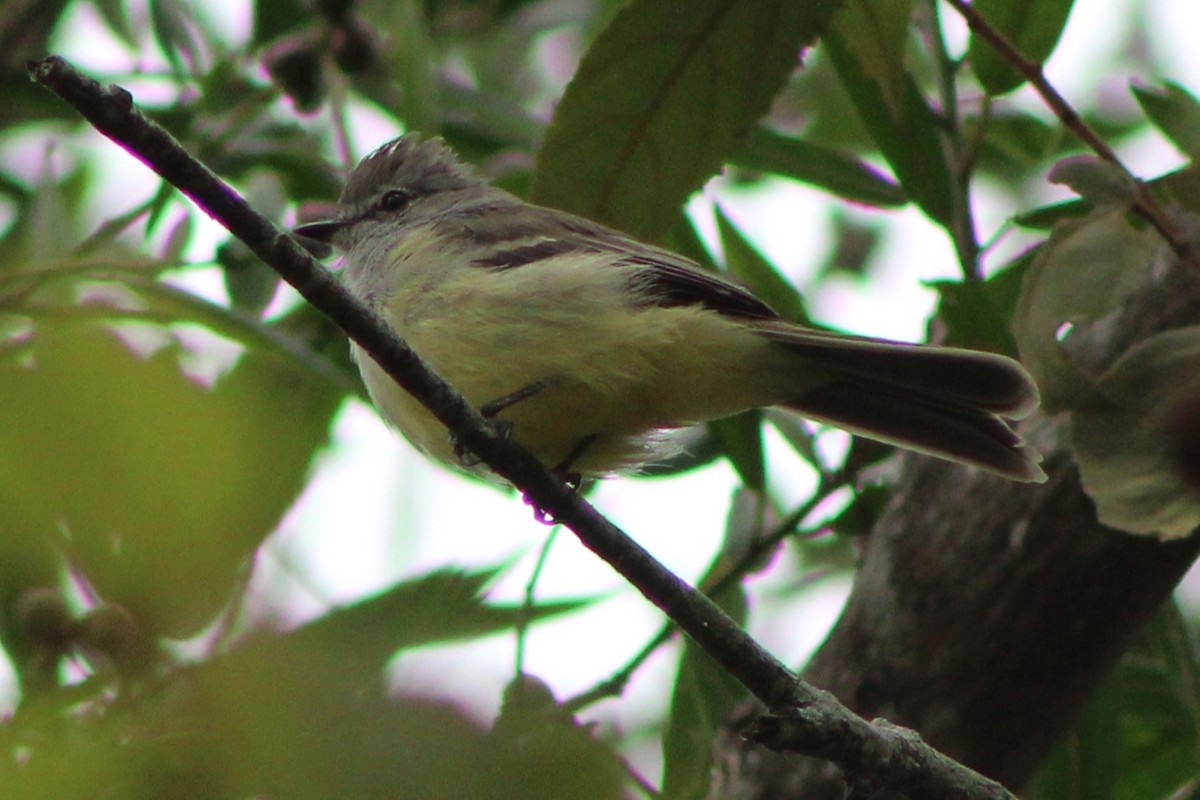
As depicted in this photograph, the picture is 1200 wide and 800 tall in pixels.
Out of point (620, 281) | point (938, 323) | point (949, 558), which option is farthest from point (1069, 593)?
point (620, 281)

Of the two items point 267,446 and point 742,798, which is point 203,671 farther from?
point 742,798

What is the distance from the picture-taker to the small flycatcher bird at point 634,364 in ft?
10.7

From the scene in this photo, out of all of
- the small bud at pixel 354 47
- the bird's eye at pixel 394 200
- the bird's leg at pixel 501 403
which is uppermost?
the small bud at pixel 354 47

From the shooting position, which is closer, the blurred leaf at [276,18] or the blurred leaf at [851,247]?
the blurred leaf at [276,18]

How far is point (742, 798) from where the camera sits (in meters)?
3.48

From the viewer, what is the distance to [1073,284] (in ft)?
9.17

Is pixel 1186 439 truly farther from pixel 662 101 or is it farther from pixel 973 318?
pixel 662 101

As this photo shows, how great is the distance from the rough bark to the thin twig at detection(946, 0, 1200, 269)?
1.89ft

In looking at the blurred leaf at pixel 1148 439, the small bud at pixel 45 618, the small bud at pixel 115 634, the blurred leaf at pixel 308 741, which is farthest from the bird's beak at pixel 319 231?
the blurred leaf at pixel 308 741

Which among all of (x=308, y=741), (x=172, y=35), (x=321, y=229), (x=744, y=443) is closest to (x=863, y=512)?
(x=744, y=443)

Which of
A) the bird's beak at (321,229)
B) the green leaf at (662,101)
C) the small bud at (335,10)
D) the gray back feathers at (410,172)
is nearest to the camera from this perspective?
the green leaf at (662,101)

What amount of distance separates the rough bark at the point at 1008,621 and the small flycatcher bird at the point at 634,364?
1.02 feet

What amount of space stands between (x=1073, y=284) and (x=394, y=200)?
254cm

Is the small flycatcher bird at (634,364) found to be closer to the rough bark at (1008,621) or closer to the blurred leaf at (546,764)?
the rough bark at (1008,621)
